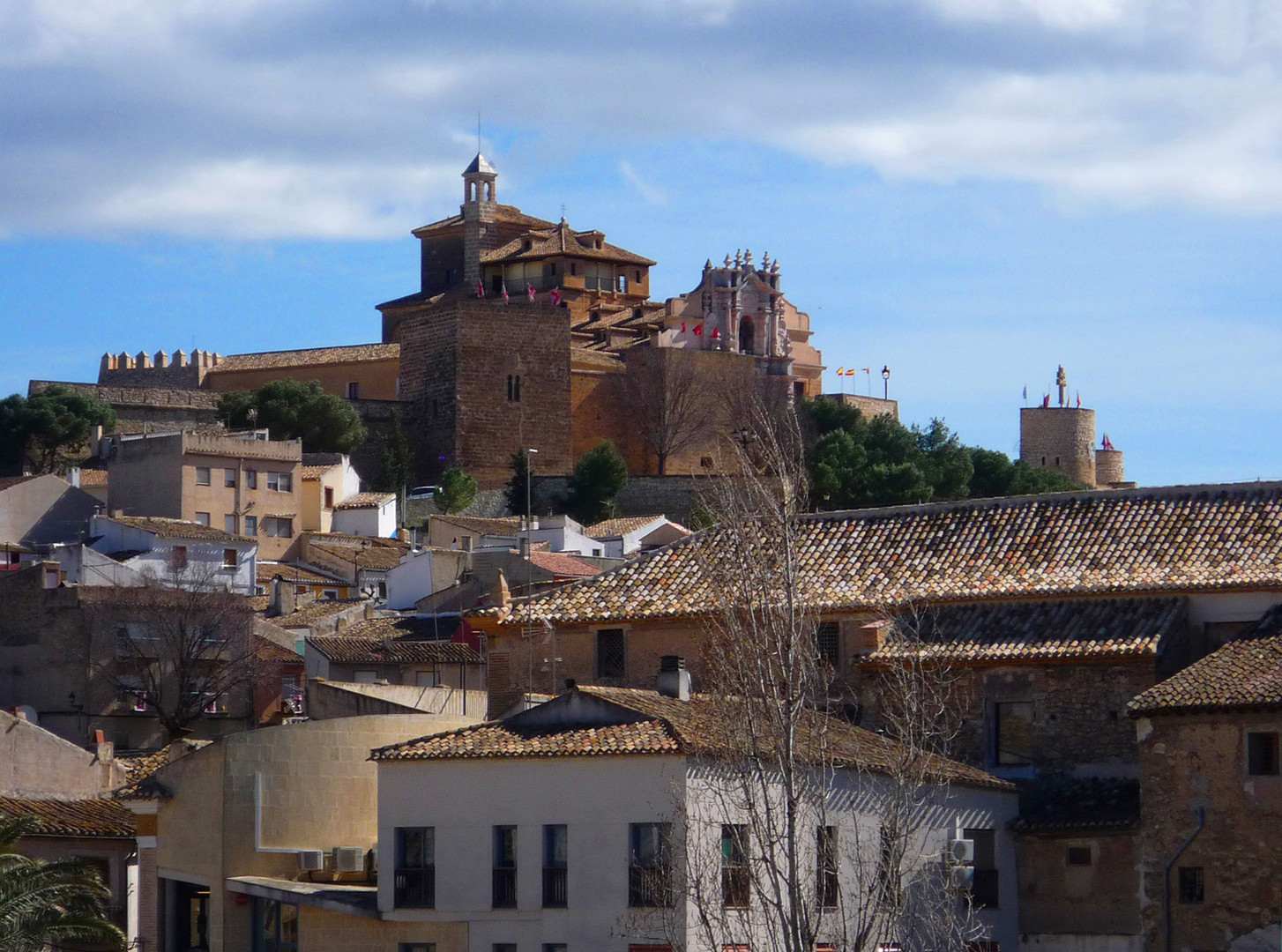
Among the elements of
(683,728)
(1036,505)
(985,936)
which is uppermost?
(1036,505)

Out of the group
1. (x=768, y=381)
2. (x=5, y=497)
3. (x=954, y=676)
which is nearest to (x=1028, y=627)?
(x=954, y=676)

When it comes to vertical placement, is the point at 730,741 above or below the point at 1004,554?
below

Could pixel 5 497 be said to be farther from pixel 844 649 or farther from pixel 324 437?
pixel 844 649

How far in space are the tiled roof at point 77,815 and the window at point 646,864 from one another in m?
7.72

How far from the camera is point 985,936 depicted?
26.8 meters

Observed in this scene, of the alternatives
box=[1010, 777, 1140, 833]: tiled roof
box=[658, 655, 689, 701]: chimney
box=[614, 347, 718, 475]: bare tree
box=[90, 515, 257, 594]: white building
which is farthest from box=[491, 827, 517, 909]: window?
box=[614, 347, 718, 475]: bare tree

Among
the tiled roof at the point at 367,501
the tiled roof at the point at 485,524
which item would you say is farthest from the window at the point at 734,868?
the tiled roof at the point at 367,501

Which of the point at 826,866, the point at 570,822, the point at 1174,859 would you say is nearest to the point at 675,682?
the point at 570,822

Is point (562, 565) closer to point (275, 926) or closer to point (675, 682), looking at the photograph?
point (675, 682)

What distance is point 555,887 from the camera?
24750 mm

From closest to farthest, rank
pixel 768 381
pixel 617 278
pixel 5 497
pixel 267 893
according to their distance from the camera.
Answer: pixel 267 893 < pixel 5 497 < pixel 768 381 < pixel 617 278

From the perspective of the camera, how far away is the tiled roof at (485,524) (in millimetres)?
66250

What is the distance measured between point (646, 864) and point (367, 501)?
49436mm

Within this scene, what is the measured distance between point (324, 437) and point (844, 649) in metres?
49.9
